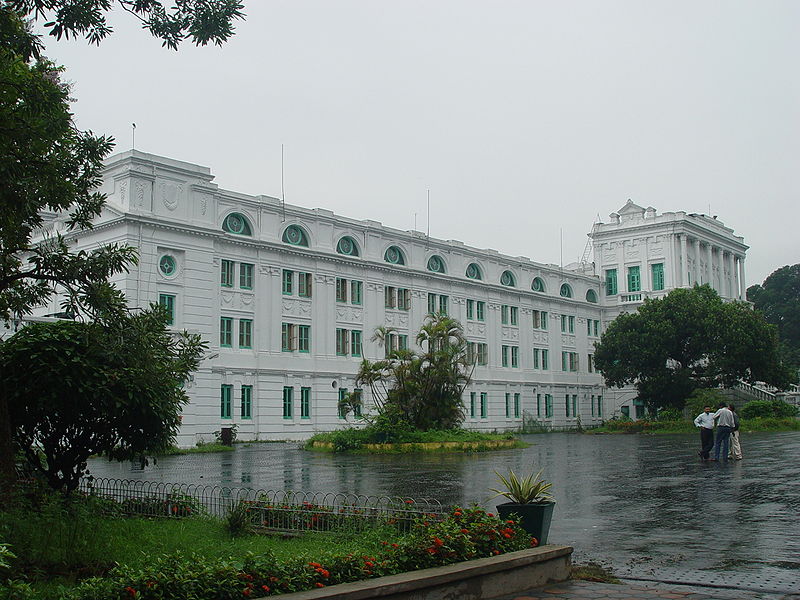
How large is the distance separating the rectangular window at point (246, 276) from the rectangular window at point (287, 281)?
2159mm

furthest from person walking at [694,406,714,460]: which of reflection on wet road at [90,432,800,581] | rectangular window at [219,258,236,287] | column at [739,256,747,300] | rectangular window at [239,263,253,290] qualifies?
column at [739,256,747,300]

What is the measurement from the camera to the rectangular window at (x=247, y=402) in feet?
139

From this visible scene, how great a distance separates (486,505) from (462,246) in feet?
143

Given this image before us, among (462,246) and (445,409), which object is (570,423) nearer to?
(462,246)

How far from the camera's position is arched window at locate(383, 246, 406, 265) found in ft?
170

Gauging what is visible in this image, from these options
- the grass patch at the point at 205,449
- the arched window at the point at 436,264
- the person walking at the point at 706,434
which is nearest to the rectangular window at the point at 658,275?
the arched window at the point at 436,264

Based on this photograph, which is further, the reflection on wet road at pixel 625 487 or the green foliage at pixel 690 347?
the green foliage at pixel 690 347

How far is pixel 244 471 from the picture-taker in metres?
24.0

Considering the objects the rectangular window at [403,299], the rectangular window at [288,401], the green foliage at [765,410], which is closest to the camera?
the rectangular window at [288,401]

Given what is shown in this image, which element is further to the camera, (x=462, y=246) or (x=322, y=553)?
(x=462, y=246)

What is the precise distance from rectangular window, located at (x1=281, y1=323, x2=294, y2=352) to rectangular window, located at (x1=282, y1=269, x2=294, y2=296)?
1763mm

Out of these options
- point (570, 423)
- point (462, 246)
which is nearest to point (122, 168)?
point (462, 246)

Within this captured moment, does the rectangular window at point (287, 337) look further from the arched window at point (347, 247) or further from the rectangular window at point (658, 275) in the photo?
the rectangular window at point (658, 275)

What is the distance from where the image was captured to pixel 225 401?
136 ft
